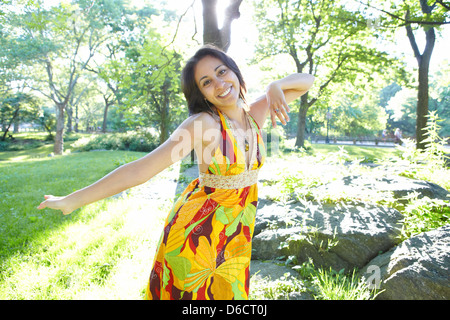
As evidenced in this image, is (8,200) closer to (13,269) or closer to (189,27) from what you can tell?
(13,269)

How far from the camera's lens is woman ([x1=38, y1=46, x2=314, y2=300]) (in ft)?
5.25

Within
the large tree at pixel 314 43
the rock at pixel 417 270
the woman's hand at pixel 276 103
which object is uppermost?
the large tree at pixel 314 43

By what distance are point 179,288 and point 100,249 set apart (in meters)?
2.78

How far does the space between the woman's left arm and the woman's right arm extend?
2.63ft

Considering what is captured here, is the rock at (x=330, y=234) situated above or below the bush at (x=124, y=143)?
below

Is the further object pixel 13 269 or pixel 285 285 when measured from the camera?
pixel 13 269

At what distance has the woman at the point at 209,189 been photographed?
63.0 inches

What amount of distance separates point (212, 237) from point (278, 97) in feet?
3.54

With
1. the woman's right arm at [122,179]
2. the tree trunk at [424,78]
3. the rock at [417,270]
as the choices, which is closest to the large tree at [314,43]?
the tree trunk at [424,78]

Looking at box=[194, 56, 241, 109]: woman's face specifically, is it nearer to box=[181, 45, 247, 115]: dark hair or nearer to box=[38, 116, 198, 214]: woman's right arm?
box=[181, 45, 247, 115]: dark hair

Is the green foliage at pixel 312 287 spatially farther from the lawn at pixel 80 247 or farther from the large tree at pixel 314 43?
the large tree at pixel 314 43

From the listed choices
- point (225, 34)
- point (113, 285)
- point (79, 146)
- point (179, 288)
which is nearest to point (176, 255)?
point (179, 288)

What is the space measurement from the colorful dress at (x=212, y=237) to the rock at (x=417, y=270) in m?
1.59

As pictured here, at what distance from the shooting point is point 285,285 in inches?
110
